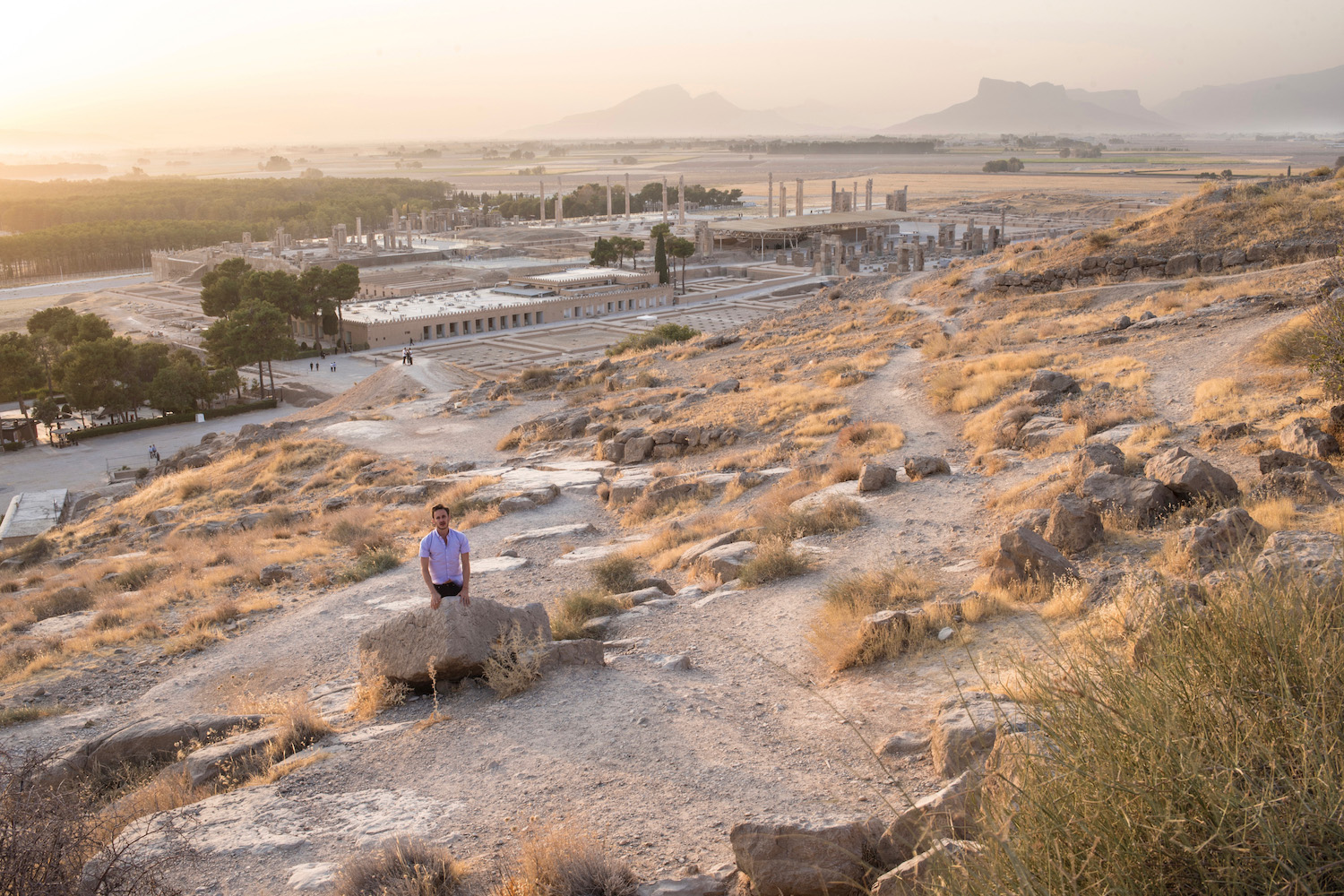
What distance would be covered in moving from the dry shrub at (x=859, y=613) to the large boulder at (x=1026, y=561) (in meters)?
0.76

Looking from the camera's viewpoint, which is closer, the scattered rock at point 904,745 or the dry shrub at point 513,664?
the scattered rock at point 904,745

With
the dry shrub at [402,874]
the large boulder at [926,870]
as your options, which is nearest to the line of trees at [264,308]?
the dry shrub at [402,874]

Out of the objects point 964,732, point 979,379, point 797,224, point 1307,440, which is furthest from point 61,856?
point 797,224

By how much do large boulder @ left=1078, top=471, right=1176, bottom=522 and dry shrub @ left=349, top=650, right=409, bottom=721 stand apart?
23.3 feet

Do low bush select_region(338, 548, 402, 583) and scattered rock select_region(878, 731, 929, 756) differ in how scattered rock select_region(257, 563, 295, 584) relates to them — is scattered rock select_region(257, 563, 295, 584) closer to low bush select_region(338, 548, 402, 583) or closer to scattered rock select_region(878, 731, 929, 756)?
low bush select_region(338, 548, 402, 583)

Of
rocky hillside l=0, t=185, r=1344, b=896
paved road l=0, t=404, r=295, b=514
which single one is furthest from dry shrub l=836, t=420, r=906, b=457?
paved road l=0, t=404, r=295, b=514

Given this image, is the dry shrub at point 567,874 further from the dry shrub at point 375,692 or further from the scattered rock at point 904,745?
the dry shrub at point 375,692

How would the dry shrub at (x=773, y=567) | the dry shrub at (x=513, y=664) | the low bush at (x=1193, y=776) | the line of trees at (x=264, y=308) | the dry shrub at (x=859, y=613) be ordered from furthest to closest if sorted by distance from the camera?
the line of trees at (x=264, y=308) < the dry shrub at (x=773, y=567) < the dry shrub at (x=513, y=664) < the dry shrub at (x=859, y=613) < the low bush at (x=1193, y=776)

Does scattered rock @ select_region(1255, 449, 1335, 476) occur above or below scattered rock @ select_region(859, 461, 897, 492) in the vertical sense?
above

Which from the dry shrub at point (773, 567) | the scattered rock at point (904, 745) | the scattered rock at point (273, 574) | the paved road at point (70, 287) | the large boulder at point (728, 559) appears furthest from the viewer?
the paved road at point (70, 287)

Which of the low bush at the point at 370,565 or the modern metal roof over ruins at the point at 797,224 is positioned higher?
the modern metal roof over ruins at the point at 797,224

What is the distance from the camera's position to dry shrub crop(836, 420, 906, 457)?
616 inches

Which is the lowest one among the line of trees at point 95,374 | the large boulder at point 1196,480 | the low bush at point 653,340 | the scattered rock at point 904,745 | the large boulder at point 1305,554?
the line of trees at point 95,374

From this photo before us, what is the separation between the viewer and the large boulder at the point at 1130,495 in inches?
359
